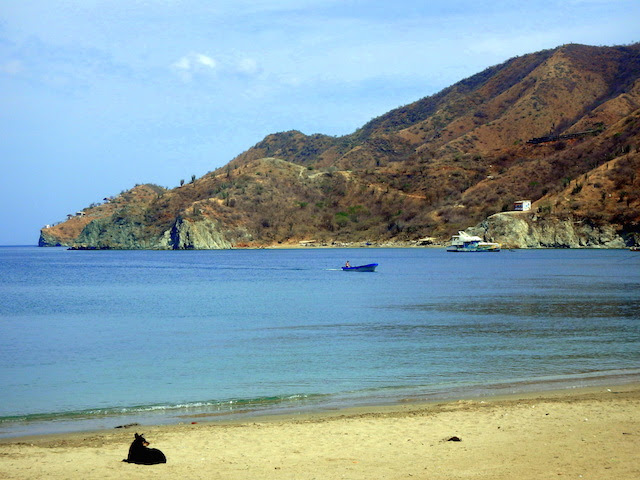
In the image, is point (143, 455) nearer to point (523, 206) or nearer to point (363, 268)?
point (363, 268)

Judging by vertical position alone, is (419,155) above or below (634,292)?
above

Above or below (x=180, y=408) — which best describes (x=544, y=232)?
above

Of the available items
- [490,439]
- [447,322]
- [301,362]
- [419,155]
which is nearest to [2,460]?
[490,439]

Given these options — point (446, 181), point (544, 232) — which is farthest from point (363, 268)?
point (446, 181)

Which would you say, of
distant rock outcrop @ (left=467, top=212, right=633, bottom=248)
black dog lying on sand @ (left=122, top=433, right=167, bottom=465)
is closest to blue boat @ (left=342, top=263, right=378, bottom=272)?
black dog lying on sand @ (left=122, top=433, right=167, bottom=465)

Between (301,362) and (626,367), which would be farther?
(301,362)

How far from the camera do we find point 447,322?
33625 millimetres

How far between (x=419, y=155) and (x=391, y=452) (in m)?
187

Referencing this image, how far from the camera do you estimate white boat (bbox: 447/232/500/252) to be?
127375mm

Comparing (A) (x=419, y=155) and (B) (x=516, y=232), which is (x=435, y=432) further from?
(A) (x=419, y=155)

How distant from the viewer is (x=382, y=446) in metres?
12.3

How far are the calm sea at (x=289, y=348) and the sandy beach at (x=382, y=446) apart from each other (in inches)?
73.3

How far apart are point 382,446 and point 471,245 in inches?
4717

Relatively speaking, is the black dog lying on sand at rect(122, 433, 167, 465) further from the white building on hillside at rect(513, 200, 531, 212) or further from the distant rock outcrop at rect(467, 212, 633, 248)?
the white building on hillside at rect(513, 200, 531, 212)
